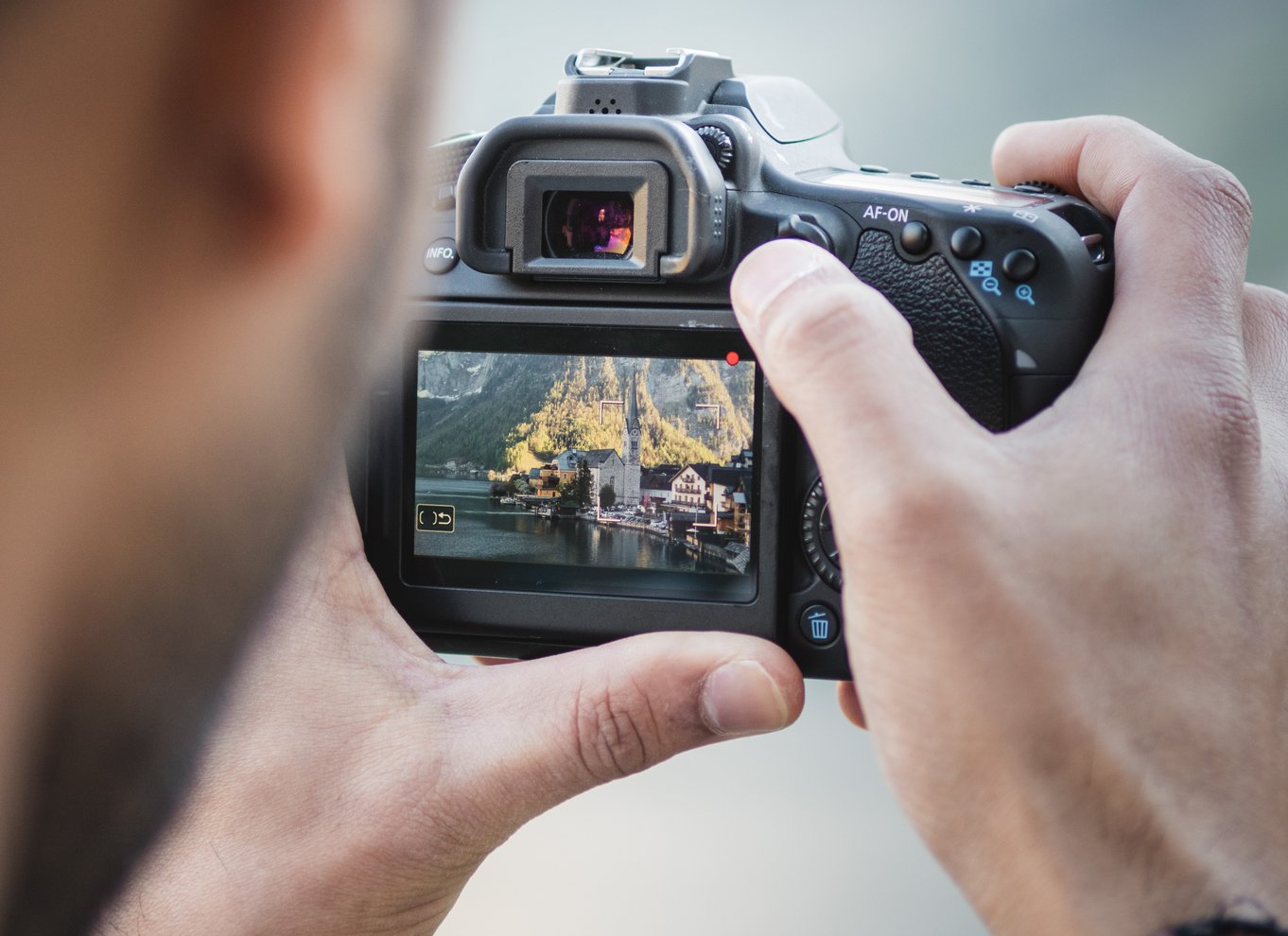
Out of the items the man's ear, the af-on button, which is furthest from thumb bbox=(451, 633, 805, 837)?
the man's ear

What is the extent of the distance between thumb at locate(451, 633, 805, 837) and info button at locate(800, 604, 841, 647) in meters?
0.04

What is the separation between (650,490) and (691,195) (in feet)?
0.60

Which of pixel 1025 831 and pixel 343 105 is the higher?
pixel 343 105

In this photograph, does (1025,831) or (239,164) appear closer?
(239,164)

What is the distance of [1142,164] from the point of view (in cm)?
65

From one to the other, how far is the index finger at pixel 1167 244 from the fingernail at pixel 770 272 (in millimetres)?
159

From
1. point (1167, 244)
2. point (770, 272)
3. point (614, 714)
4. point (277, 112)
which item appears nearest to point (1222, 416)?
point (1167, 244)

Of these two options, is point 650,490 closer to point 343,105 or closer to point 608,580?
point 608,580

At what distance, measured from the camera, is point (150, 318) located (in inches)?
8.9

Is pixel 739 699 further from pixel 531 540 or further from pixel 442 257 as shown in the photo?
pixel 442 257

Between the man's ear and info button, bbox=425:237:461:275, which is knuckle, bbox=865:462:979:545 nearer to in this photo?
the man's ear

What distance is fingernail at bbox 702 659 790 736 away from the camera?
60cm

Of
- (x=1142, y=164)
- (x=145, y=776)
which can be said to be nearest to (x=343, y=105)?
(x=145, y=776)

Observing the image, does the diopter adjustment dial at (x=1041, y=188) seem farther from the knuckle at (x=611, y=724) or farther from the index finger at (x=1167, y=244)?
the knuckle at (x=611, y=724)
